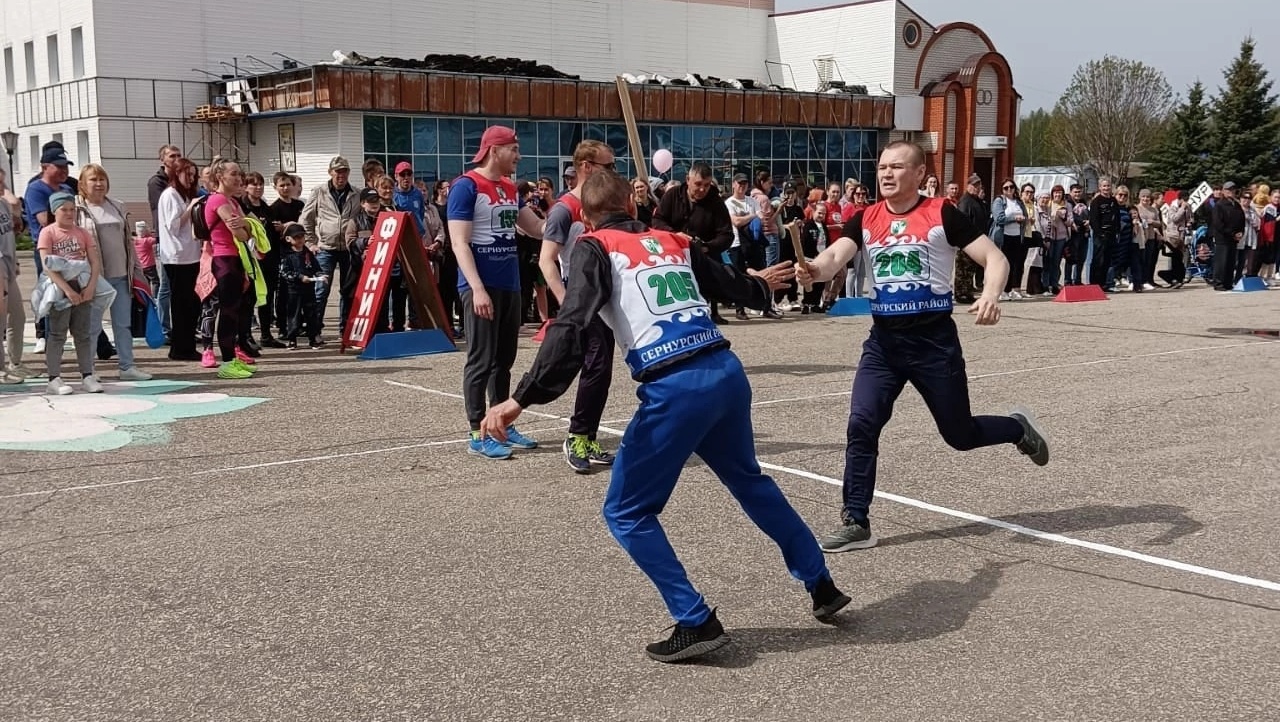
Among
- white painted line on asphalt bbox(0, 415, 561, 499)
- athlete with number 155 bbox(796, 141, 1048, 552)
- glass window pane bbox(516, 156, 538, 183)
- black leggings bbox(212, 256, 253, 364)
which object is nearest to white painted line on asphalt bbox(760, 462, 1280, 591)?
athlete with number 155 bbox(796, 141, 1048, 552)

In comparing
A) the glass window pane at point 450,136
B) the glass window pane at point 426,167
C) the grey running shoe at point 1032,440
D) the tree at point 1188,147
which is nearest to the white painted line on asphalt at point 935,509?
the grey running shoe at point 1032,440

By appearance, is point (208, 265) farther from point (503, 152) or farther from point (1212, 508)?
point (1212, 508)

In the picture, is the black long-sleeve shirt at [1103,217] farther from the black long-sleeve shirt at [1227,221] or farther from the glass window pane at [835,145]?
the glass window pane at [835,145]

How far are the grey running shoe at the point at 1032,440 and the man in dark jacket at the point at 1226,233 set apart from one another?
1794 cm

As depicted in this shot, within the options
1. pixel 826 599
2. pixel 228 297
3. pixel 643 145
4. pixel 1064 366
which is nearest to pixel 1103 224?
pixel 1064 366

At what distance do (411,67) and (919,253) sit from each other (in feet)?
106

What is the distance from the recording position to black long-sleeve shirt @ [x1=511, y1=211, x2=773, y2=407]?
13.6 ft

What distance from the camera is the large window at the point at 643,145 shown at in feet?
119

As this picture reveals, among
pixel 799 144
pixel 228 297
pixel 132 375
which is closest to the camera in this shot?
pixel 132 375

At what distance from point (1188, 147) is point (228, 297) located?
61.1 m

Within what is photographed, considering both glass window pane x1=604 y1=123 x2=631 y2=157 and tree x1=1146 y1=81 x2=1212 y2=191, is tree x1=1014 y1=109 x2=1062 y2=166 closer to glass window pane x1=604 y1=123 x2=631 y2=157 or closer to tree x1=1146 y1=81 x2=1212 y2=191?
tree x1=1146 y1=81 x2=1212 y2=191

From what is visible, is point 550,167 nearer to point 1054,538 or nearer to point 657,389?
point 1054,538

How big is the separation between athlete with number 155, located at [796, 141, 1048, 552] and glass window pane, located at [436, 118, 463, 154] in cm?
3225

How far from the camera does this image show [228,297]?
1090 cm
